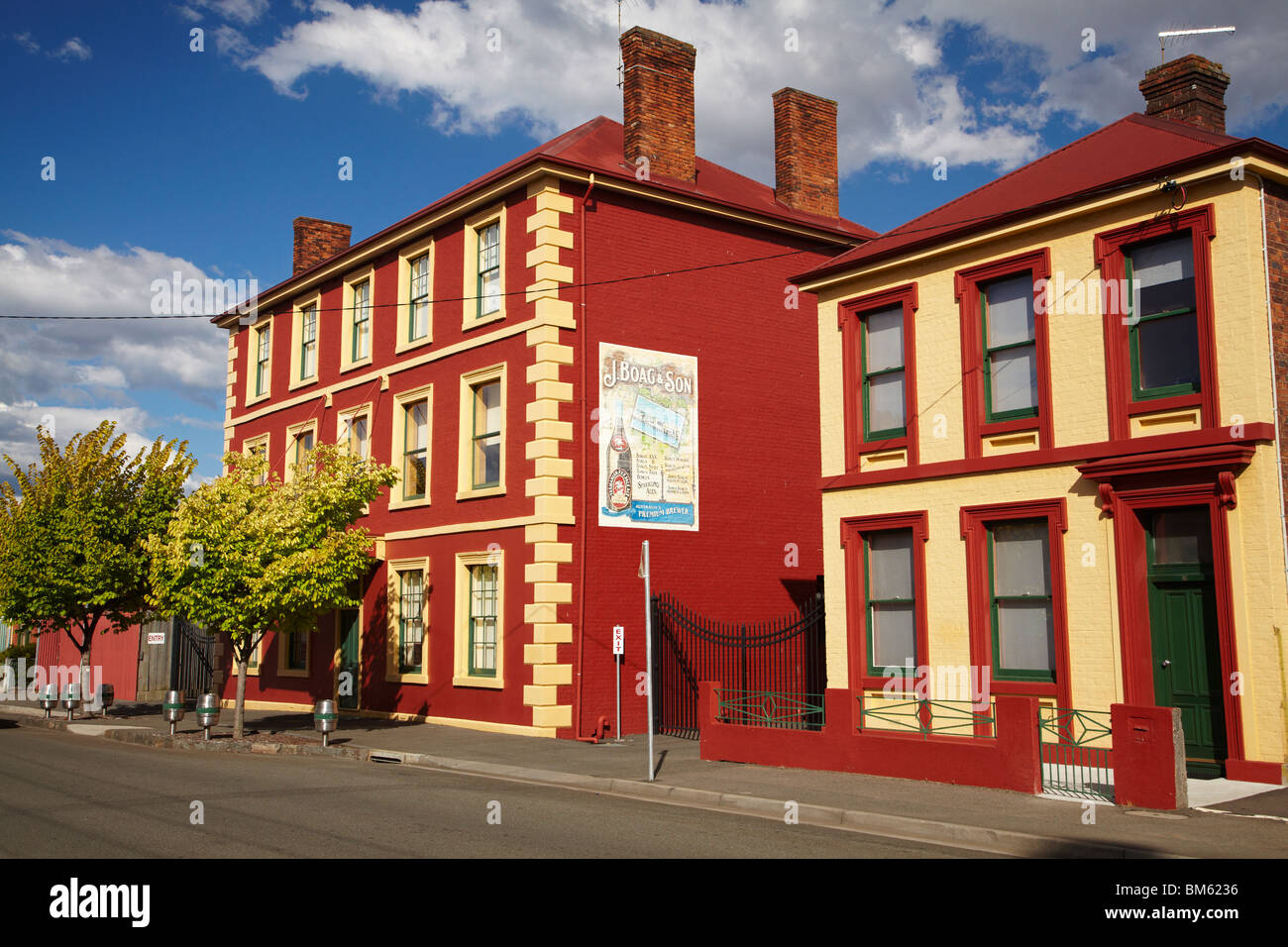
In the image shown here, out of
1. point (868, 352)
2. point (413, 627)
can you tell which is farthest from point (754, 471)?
point (413, 627)

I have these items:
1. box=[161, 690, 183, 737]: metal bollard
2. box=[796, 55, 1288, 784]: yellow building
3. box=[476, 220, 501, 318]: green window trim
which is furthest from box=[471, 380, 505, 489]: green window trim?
box=[796, 55, 1288, 784]: yellow building

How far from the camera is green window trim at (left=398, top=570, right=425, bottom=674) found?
22875mm

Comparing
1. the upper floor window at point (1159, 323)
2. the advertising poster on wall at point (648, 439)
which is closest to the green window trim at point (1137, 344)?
the upper floor window at point (1159, 323)

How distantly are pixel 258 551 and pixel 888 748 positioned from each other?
10924mm

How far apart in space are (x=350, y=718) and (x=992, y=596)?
14.2 meters

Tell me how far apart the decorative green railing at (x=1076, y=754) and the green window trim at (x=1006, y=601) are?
1.61 feet

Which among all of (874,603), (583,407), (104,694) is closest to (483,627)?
(583,407)

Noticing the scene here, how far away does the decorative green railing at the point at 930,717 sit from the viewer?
14.7 metres

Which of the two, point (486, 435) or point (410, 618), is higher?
point (486, 435)

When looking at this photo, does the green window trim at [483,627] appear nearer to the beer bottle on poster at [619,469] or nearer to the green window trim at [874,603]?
the beer bottle on poster at [619,469]

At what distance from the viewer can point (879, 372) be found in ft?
56.0

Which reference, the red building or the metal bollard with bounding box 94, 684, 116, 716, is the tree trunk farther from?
the metal bollard with bounding box 94, 684, 116, 716

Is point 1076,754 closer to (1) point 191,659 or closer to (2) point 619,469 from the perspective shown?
(2) point 619,469
